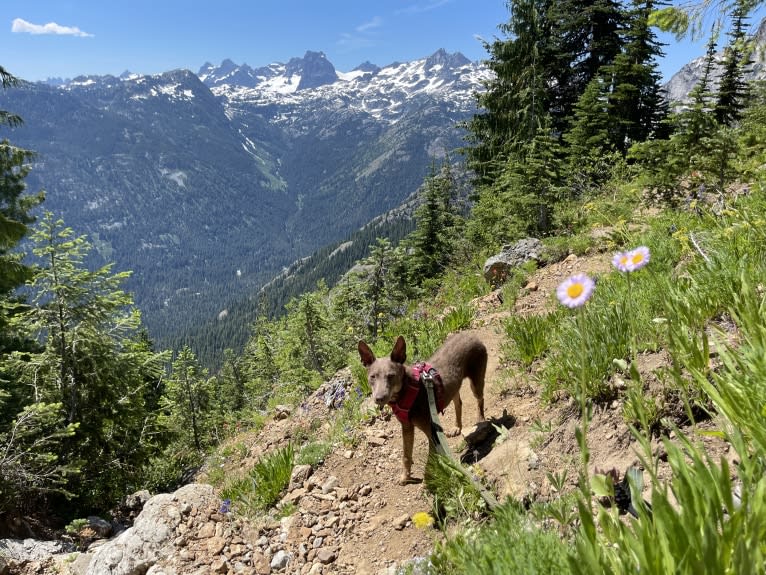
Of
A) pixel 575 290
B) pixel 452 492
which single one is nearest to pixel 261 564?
pixel 452 492

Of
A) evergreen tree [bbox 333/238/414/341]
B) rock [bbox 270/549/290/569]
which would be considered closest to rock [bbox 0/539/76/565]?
rock [bbox 270/549/290/569]

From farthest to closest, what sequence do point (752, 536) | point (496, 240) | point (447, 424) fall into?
point (496, 240)
point (447, 424)
point (752, 536)

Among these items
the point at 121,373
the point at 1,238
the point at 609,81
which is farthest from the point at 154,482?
the point at 609,81

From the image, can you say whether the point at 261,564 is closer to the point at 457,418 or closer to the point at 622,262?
the point at 457,418

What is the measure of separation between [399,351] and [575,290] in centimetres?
252

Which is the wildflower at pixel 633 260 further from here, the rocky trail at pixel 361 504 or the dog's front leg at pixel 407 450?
the dog's front leg at pixel 407 450

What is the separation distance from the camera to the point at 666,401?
2.85 m

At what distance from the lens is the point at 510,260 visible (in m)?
10.0

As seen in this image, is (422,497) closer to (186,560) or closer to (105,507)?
(186,560)

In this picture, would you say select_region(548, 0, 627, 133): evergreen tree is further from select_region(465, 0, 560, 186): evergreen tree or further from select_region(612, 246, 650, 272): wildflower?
select_region(612, 246, 650, 272): wildflower

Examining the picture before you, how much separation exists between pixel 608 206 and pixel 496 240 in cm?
415

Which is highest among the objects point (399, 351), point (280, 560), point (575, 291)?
point (575, 291)

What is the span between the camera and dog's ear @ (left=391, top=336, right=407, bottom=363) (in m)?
3.83

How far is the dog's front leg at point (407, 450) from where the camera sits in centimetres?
418
